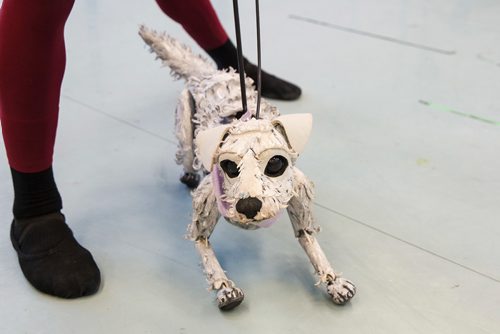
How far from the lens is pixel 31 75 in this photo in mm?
960

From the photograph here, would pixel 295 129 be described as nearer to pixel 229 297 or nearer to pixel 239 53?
pixel 239 53

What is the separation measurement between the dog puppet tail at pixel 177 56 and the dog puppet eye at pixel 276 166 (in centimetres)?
44

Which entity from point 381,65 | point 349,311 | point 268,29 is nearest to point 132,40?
point 268,29

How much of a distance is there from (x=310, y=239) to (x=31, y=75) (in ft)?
1.78

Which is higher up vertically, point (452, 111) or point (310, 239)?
point (310, 239)

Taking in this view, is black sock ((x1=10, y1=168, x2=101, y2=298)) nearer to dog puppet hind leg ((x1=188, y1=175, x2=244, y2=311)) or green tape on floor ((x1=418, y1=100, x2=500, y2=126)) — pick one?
dog puppet hind leg ((x1=188, y1=175, x2=244, y2=311))

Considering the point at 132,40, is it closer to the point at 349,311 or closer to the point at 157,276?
the point at 157,276

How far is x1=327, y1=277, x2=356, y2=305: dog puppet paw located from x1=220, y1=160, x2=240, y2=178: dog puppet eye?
0.28 m

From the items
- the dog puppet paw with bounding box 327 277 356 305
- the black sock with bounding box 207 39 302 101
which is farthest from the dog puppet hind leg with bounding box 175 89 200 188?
the black sock with bounding box 207 39 302 101

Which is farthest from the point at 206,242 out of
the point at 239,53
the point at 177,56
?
the point at 177,56

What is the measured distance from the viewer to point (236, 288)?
3.16 ft

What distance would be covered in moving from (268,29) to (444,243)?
1.33 m

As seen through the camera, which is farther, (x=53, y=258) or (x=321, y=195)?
(x=321, y=195)

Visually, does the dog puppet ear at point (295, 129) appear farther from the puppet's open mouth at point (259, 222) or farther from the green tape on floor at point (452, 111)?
the green tape on floor at point (452, 111)
